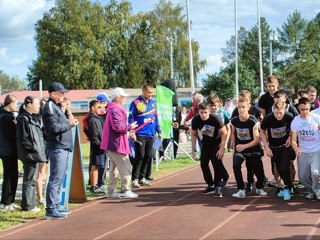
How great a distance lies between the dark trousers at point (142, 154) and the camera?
10.1m

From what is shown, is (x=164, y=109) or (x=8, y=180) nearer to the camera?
(x=8, y=180)

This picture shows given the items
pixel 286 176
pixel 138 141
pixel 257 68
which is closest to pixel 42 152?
pixel 138 141

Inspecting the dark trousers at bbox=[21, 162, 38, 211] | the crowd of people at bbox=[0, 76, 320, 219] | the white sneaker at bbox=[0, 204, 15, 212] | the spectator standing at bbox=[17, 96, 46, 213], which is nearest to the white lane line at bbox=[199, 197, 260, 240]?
the crowd of people at bbox=[0, 76, 320, 219]

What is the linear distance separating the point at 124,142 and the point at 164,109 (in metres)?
3.43

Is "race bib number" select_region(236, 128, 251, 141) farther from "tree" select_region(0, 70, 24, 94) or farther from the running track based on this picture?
"tree" select_region(0, 70, 24, 94)

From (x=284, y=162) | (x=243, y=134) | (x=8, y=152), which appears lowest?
(x=284, y=162)

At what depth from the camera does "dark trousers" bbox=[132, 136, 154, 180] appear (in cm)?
1012

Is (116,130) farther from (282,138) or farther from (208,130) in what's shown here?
(282,138)

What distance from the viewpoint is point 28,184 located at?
7809 millimetres

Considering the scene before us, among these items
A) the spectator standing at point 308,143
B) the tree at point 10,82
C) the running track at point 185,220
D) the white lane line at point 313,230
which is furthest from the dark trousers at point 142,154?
the tree at point 10,82

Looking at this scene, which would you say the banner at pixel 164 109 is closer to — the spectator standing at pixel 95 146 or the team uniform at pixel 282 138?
the spectator standing at pixel 95 146

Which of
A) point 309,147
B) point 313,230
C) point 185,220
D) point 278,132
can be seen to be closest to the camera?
point 313,230

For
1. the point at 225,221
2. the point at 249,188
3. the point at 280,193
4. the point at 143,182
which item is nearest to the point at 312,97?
the point at 249,188

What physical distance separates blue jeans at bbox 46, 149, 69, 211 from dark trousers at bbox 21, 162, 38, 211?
62 centimetres
